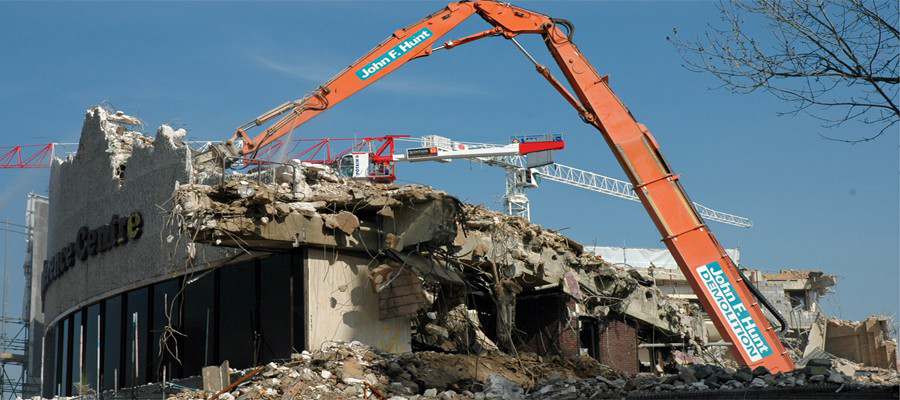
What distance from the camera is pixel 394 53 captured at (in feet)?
75.4

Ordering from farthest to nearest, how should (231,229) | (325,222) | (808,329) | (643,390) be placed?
(808,329)
(325,222)
(231,229)
(643,390)

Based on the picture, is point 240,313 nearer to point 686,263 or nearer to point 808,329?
point 686,263

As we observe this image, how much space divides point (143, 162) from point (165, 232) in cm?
199

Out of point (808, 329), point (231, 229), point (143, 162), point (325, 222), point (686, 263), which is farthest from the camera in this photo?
point (808, 329)

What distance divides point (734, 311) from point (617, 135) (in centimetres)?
416

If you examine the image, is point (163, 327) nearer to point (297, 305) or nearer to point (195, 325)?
point (195, 325)

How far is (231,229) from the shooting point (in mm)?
18000

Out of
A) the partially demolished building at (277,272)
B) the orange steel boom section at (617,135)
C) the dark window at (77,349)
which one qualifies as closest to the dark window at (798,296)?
the partially demolished building at (277,272)

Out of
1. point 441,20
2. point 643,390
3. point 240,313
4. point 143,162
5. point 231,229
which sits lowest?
point 643,390

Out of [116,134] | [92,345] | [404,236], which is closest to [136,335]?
[92,345]

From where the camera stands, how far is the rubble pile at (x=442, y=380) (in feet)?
51.9

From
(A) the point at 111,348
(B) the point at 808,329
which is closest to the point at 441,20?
(A) the point at 111,348

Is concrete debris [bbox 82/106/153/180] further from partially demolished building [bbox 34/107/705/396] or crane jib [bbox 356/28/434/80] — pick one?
crane jib [bbox 356/28/434/80]

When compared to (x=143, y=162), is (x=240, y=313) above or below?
below
